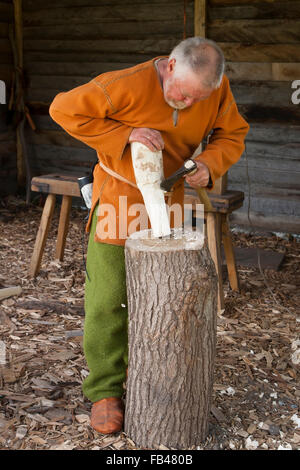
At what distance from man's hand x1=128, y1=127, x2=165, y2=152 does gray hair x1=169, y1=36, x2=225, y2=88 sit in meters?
0.31

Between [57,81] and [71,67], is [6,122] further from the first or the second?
[71,67]

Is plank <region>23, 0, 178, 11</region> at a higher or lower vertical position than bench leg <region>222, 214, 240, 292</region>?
higher

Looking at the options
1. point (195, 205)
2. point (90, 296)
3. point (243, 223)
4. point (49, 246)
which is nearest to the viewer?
point (90, 296)

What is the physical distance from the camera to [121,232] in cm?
255

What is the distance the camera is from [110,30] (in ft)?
19.6

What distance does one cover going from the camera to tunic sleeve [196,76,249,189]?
254 cm

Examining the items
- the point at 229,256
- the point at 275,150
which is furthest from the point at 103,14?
the point at 229,256

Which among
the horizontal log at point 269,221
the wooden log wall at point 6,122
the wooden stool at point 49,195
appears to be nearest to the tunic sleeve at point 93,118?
the wooden stool at point 49,195

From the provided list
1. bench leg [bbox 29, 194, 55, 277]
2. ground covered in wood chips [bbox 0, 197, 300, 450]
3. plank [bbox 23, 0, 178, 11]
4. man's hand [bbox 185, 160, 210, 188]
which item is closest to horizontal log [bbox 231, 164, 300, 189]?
ground covered in wood chips [bbox 0, 197, 300, 450]

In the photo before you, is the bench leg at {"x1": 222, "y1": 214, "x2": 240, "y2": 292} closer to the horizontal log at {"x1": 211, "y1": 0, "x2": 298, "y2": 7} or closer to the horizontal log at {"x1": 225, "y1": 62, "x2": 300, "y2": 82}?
the horizontal log at {"x1": 225, "y1": 62, "x2": 300, "y2": 82}
